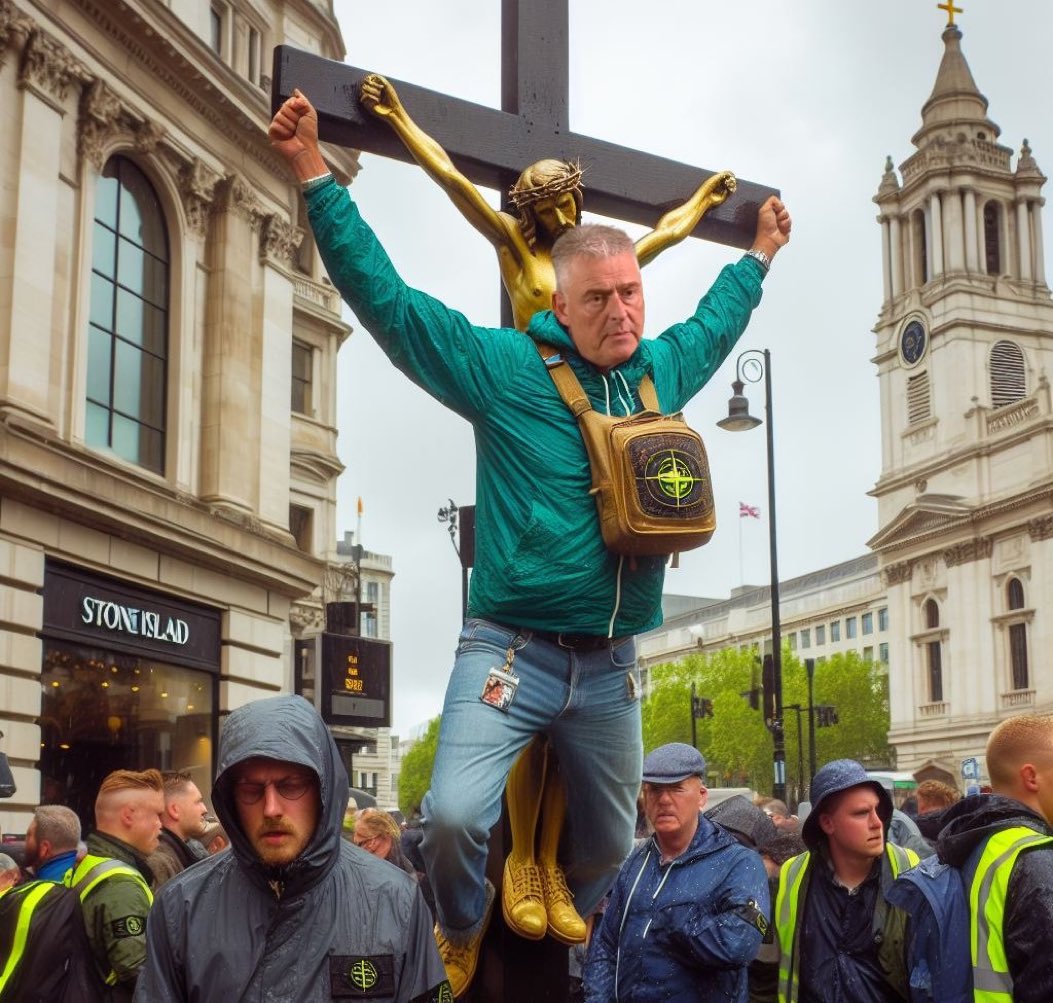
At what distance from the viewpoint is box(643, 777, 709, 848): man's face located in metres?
5.58

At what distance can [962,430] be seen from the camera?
3162 inches

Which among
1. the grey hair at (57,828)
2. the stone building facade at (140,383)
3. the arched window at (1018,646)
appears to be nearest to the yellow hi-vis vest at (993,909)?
the grey hair at (57,828)

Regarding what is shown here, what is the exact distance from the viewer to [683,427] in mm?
3785

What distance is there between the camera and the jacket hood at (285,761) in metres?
3.11

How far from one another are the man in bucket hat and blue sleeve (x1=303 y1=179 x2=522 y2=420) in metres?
2.24

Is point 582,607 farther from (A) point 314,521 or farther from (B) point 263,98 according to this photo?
(A) point 314,521

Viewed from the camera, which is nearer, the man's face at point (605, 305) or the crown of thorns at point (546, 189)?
the man's face at point (605, 305)

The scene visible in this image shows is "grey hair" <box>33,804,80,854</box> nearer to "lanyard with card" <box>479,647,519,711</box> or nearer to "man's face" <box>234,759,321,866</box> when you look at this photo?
"lanyard with card" <box>479,647,519,711</box>

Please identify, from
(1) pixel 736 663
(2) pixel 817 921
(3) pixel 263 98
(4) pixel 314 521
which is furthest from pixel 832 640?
(2) pixel 817 921

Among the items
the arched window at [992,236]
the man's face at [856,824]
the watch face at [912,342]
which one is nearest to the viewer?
the man's face at [856,824]

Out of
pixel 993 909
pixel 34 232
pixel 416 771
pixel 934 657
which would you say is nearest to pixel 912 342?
pixel 934 657

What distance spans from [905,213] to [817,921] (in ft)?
292

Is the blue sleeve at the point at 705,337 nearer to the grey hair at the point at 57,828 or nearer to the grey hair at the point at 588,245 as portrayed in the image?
the grey hair at the point at 588,245

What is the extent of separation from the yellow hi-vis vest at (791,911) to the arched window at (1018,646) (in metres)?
71.4
